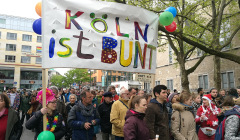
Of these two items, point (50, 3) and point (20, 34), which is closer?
point (50, 3)

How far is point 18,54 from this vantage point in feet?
164

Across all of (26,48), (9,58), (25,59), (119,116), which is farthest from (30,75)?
(119,116)

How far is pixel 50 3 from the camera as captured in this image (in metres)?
3.46

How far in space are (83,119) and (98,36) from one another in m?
1.81

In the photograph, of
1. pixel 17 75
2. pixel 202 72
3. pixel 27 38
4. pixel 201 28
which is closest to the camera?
pixel 201 28

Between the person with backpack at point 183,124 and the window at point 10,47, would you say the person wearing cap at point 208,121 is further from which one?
the window at point 10,47

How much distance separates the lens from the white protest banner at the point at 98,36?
3.39 metres

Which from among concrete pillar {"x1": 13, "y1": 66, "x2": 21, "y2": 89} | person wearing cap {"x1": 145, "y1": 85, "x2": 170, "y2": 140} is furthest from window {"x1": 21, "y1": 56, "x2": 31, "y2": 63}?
person wearing cap {"x1": 145, "y1": 85, "x2": 170, "y2": 140}

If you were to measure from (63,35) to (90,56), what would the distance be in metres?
0.63

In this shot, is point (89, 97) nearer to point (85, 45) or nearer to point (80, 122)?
point (80, 122)

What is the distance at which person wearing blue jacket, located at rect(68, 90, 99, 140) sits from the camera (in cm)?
398

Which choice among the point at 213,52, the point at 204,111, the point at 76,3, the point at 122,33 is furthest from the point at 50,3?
the point at 213,52

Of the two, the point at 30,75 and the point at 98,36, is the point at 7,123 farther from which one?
the point at 30,75

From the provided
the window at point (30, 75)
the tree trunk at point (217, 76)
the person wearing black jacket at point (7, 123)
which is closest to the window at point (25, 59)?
the window at point (30, 75)
